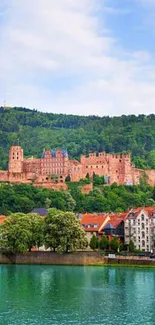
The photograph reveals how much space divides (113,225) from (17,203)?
158 ft

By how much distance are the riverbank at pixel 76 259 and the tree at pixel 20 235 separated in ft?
3.90

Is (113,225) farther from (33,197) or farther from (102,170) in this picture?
(102,170)

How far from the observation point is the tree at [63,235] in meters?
78.7

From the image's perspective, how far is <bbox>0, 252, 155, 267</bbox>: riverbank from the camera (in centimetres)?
7462

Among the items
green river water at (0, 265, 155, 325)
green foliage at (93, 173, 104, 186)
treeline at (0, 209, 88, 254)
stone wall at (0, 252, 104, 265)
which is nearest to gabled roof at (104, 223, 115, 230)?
treeline at (0, 209, 88, 254)

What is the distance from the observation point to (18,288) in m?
55.8

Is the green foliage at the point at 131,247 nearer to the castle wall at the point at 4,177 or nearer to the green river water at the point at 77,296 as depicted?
the green river water at the point at 77,296

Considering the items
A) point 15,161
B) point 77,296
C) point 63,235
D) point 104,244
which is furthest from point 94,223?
point 15,161

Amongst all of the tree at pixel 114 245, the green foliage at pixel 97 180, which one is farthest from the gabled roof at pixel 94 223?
the green foliage at pixel 97 180

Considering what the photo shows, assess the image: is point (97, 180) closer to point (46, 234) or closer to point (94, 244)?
point (94, 244)

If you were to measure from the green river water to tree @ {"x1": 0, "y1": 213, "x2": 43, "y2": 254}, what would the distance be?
751 cm

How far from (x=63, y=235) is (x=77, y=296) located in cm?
2932

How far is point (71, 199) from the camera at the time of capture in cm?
14150

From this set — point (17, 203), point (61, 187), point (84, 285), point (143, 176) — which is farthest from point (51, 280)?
point (143, 176)
